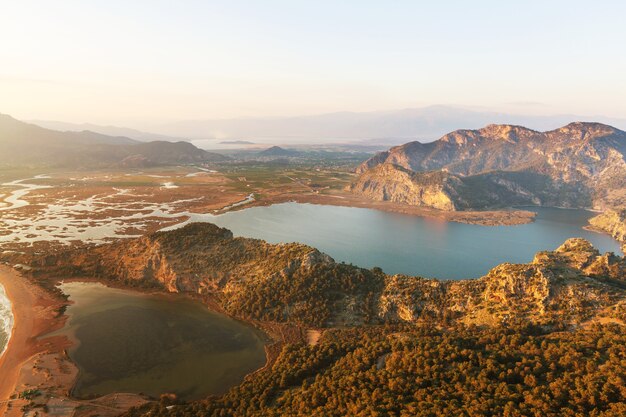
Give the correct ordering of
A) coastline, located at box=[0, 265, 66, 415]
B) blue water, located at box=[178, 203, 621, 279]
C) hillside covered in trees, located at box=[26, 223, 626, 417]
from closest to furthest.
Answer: hillside covered in trees, located at box=[26, 223, 626, 417] < coastline, located at box=[0, 265, 66, 415] < blue water, located at box=[178, 203, 621, 279]

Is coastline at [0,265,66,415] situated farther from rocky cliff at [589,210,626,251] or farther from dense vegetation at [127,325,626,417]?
rocky cliff at [589,210,626,251]

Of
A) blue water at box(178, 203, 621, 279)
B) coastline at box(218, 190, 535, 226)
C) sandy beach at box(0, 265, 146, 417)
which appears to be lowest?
sandy beach at box(0, 265, 146, 417)

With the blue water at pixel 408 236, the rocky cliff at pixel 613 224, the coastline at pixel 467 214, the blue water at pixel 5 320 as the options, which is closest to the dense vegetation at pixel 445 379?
the blue water at pixel 5 320

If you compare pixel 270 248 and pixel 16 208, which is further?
pixel 16 208

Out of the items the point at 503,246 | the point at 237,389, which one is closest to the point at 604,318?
the point at 237,389

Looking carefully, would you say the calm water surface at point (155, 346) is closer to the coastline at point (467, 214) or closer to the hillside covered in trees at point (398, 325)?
the hillside covered in trees at point (398, 325)

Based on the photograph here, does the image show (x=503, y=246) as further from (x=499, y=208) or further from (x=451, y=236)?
(x=499, y=208)

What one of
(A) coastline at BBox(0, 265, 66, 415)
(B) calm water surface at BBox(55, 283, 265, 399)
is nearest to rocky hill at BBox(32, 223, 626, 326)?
(B) calm water surface at BBox(55, 283, 265, 399)

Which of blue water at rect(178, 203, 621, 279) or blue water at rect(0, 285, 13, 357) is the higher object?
blue water at rect(178, 203, 621, 279)

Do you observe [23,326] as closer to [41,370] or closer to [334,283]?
[41,370]
